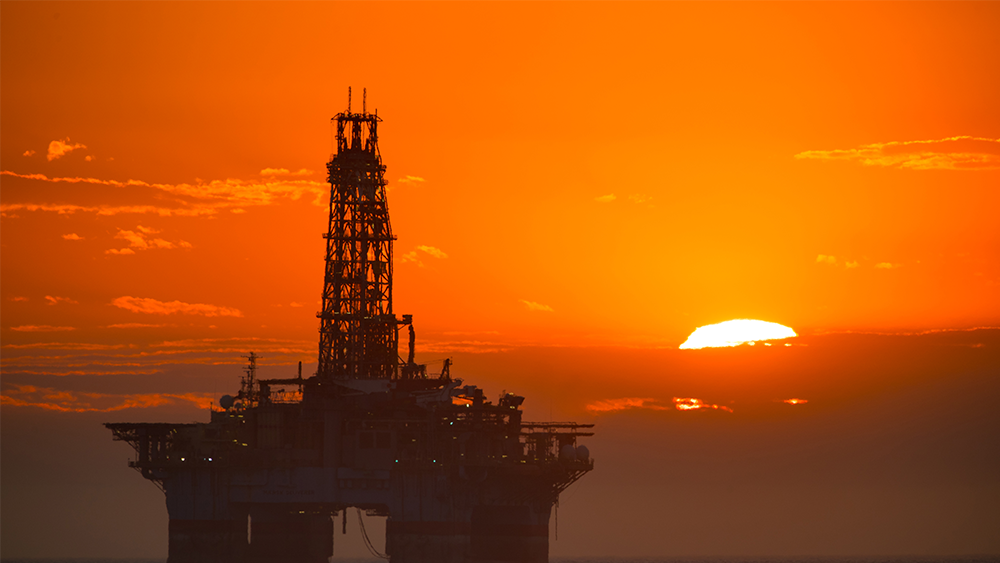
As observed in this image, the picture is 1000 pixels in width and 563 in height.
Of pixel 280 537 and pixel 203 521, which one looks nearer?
pixel 203 521

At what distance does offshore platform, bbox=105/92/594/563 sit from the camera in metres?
95.6

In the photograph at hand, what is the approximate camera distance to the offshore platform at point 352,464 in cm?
9556

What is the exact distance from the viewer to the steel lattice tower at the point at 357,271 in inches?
4311

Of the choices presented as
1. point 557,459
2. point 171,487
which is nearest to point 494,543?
point 557,459

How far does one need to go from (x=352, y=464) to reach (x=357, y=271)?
20396mm

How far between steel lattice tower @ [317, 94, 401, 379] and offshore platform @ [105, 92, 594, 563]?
2.80 m

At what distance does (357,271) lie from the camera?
111m

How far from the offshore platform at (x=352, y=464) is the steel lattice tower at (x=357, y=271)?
280 centimetres

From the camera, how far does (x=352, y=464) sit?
9619 centimetres

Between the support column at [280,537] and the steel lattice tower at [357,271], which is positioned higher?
the steel lattice tower at [357,271]

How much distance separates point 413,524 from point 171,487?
17.6 meters

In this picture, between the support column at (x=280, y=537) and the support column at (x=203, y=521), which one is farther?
the support column at (x=280, y=537)

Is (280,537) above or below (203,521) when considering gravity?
below

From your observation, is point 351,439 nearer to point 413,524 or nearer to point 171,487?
point 413,524
